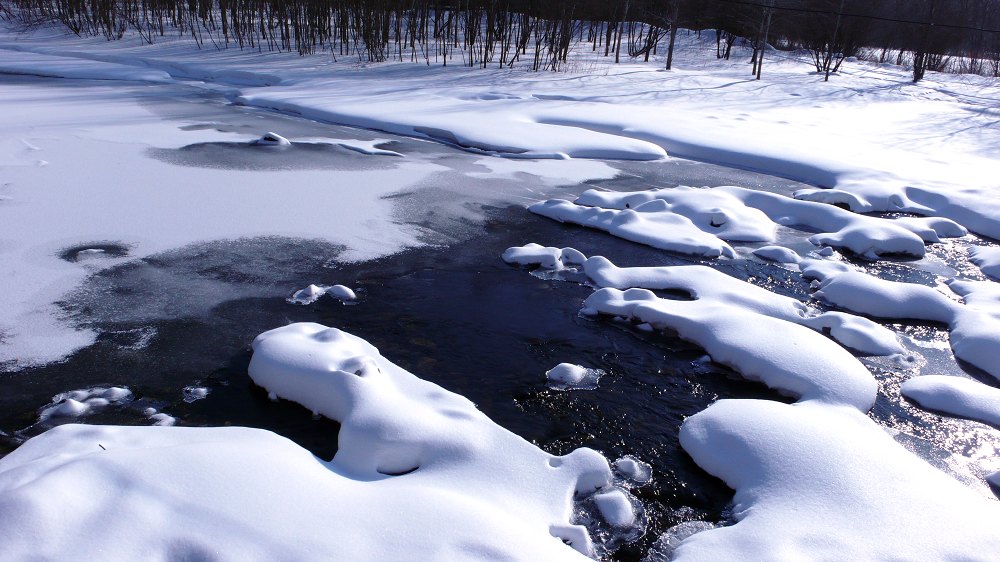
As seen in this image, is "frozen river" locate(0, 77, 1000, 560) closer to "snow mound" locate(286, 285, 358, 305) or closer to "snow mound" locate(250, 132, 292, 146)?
"snow mound" locate(286, 285, 358, 305)

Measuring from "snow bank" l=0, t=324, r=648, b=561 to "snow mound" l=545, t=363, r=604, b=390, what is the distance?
2.14 feet

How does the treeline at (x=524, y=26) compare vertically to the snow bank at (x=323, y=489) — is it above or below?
above

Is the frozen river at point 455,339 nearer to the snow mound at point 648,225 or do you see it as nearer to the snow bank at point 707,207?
the snow mound at point 648,225

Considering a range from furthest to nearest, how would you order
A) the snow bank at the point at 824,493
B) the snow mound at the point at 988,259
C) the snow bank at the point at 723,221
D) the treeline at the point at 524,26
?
1. the treeline at the point at 524,26
2. the snow bank at the point at 723,221
3. the snow mound at the point at 988,259
4. the snow bank at the point at 824,493

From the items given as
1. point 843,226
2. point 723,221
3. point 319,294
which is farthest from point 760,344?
point 843,226

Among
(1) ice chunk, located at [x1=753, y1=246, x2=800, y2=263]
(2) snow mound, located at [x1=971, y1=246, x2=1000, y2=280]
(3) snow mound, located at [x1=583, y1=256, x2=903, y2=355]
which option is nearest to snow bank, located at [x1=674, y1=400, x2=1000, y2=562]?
(3) snow mound, located at [x1=583, y1=256, x2=903, y2=355]

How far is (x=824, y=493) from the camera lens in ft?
9.34

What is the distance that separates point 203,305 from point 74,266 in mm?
1135

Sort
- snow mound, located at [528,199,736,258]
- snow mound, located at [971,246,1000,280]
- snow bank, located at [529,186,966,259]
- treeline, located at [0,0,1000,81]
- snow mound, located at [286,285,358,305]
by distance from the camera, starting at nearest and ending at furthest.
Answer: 1. snow mound, located at [286,285,358,305]
2. snow mound, located at [971,246,1000,280]
3. snow mound, located at [528,199,736,258]
4. snow bank, located at [529,186,966,259]
5. treeline, located at [0,0,1000,81]

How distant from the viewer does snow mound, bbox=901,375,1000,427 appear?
3635 millimetres

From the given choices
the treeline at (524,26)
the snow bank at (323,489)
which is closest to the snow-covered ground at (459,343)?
the snow bank at (323,489)

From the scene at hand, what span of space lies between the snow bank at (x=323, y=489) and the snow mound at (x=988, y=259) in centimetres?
455

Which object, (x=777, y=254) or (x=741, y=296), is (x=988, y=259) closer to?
(x=777, y=254)

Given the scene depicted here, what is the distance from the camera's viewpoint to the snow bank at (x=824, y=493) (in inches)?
101
